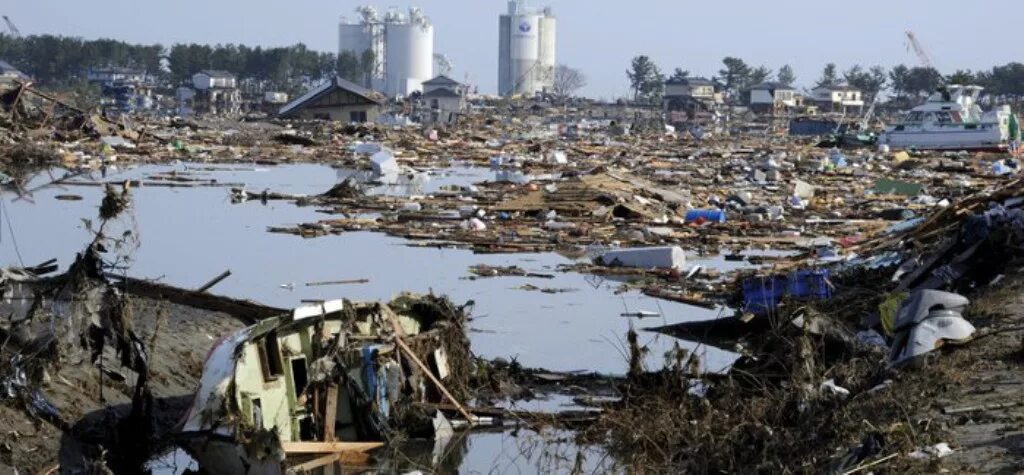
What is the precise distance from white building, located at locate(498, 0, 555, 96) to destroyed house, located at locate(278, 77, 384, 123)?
83.2m

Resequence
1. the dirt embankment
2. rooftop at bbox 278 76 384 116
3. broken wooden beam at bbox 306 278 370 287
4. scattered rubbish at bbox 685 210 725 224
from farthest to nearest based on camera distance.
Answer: rooftop at bbox 278 76 384 116 < scattered rubbish at bbox 685 210 725 224 < broken wooden beam at bbox 306 278 370 287 < the dirt embankment

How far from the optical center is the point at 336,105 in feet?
244

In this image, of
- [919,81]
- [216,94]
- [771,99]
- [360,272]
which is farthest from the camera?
[919,81]

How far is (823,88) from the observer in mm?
115875

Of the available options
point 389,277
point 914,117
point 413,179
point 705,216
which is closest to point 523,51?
point 914,117

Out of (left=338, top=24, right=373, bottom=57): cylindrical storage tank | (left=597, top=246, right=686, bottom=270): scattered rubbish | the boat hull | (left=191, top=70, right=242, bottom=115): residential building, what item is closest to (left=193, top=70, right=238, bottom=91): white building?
(left=191, top=70, right=242, bottom=115): residential building

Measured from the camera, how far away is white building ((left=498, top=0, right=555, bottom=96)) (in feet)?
527

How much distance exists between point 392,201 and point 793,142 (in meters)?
43.9

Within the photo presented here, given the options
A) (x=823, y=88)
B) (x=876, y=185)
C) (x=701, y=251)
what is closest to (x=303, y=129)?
(x=876, y=185)

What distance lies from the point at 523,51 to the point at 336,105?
297 ft

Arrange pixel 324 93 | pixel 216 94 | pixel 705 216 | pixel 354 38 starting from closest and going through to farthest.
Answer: pixel 705 216 → pixel 324 93 → pixel 216 94 → pixel 354 38

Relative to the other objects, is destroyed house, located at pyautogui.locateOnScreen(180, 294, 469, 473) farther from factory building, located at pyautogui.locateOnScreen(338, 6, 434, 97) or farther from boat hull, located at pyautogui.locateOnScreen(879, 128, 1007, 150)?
factory building, located at pyautogui.locateOnScreen(338, 6, 434, 97)

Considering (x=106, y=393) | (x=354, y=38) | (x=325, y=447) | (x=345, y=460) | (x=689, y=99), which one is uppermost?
(x=354, y=38)

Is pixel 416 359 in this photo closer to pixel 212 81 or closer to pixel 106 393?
pixel 106 393
